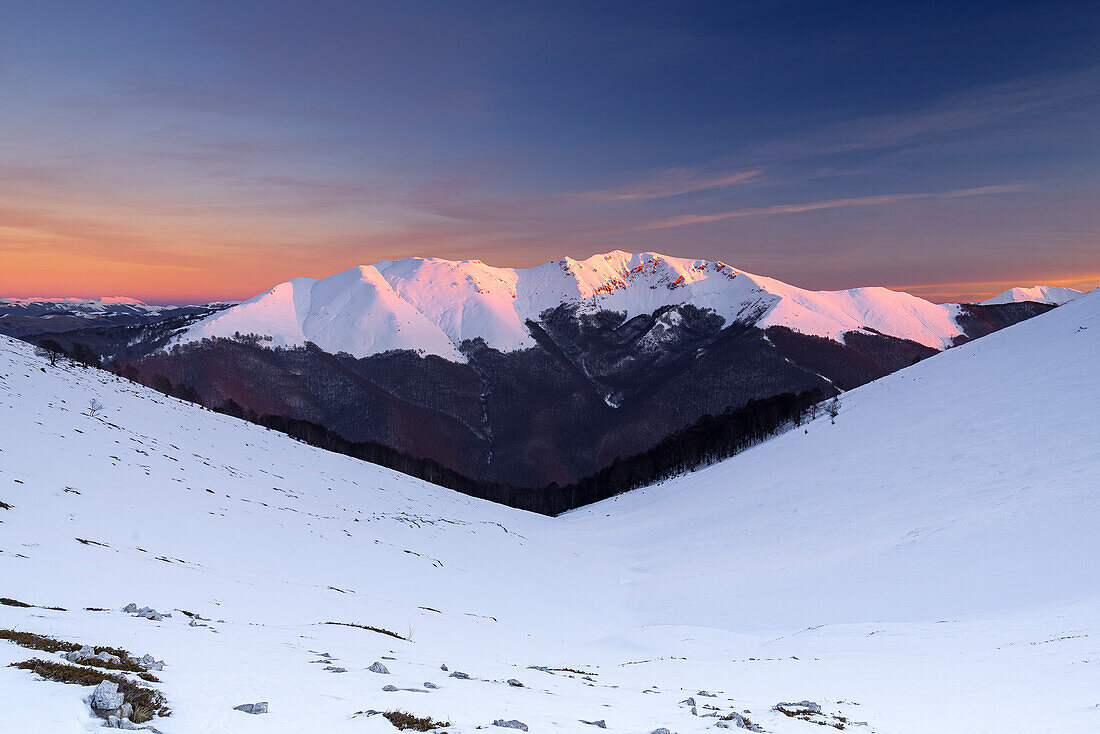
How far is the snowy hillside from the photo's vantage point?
10273 millimetres

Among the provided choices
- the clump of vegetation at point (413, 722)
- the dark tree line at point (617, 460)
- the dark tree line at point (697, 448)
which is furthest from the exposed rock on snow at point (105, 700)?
the dark tree line at point (617, 460)

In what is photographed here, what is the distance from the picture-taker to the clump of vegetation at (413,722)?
7.51 meters

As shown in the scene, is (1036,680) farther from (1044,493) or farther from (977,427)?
(977,427)

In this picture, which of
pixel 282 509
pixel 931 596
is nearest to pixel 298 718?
pixel 931 596

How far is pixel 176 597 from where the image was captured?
15875 millimetres

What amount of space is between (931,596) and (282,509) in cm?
3409

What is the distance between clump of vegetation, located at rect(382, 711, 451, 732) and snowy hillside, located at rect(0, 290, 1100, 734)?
26 centimetres

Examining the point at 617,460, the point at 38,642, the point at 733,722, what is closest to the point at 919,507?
the point at 733,722

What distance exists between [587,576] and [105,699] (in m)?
37.5

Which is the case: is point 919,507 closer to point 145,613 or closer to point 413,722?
point 413,722

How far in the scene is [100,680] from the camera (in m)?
7.05

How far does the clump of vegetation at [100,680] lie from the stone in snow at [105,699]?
0.27 m

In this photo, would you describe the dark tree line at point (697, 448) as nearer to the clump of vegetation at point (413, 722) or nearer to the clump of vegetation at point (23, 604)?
the clump of vegetation at point (413, 722)

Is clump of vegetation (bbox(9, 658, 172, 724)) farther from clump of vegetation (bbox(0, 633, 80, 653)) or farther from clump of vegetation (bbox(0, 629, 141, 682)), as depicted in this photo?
clump of vegetation (bbox(0, 633, 80, 653))
